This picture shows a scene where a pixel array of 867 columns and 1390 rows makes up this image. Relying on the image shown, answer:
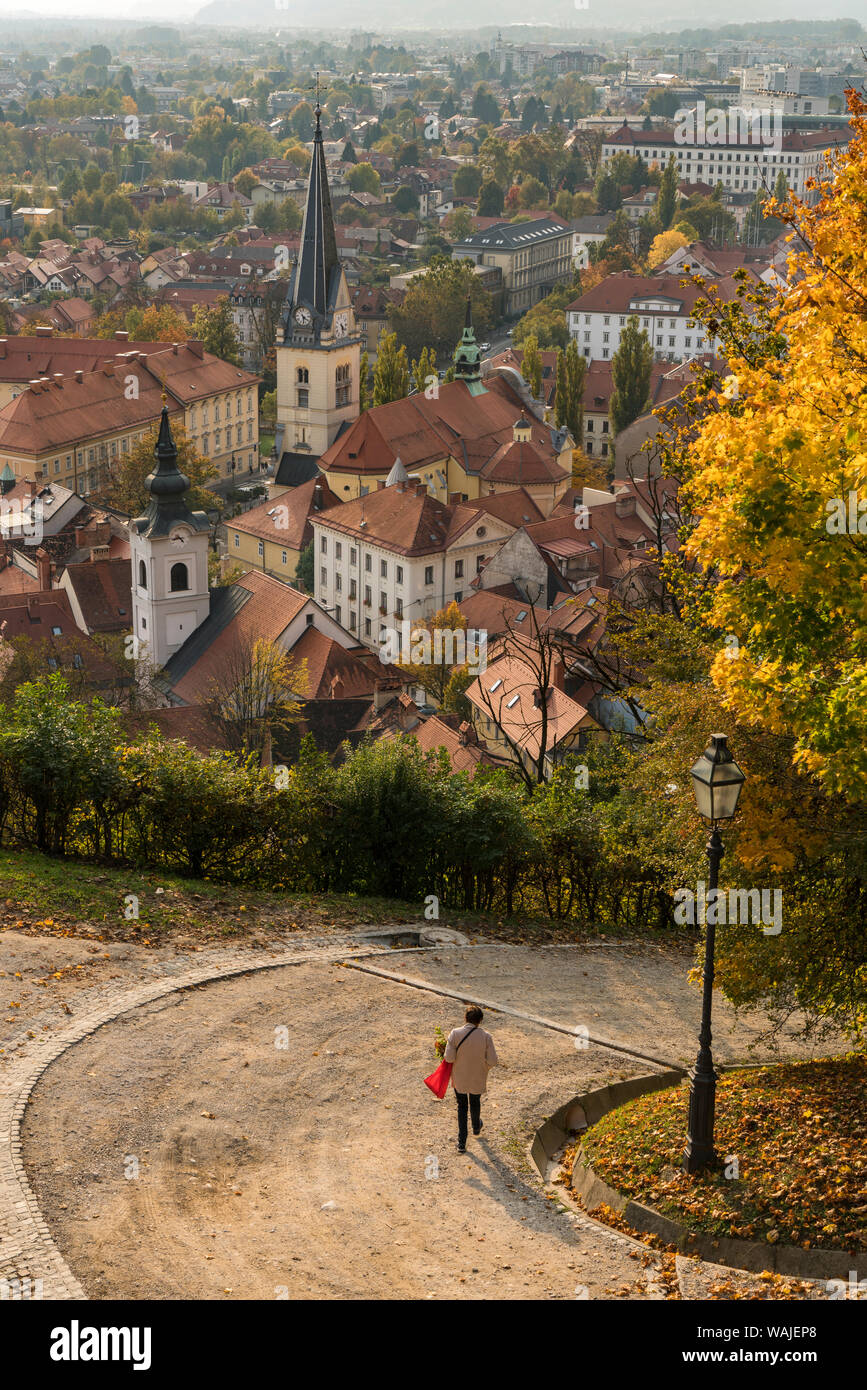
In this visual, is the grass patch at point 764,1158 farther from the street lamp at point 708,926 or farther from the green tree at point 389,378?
the green tree at point 389,378

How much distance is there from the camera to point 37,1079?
1386cm

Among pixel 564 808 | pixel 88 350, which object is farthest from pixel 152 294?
pixel 564 808

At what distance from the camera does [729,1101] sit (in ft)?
43.8

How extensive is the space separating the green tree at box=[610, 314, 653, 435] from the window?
4262 cm

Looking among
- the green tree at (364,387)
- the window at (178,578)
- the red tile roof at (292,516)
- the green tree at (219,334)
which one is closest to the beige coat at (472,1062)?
the window at (178,578)

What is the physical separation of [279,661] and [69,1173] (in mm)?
32375

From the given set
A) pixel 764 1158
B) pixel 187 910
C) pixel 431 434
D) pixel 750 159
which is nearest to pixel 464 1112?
pixel 764 1158

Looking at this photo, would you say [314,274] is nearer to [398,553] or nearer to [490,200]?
[398,553]

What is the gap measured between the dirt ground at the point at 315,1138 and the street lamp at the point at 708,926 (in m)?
1.00

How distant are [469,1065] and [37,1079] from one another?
11.7 feet

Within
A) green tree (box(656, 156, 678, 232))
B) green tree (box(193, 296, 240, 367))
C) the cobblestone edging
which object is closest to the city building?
green tree (box(656, 156, 678, 232))

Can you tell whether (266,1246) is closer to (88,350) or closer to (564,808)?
(564,808)

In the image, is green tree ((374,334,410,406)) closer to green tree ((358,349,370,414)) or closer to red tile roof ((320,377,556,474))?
red tile roof ((320,377,556,474))

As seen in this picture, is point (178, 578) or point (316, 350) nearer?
point (178, 578)
